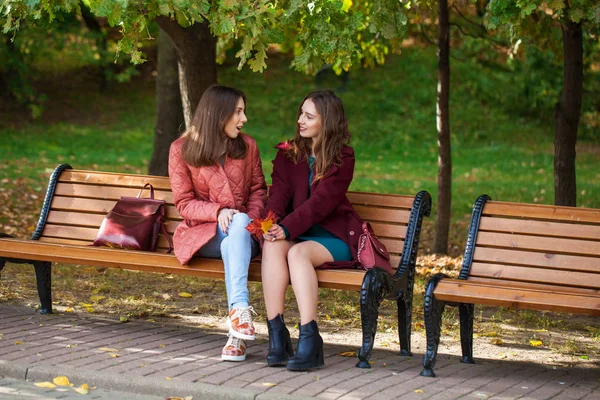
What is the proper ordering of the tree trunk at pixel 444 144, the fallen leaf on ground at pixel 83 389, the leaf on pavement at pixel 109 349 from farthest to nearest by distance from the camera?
the tree trunk at pixel 444 144 < the leaf on pavement at pixel 109 349 < the fallen leaf on ground at pixel 83 389

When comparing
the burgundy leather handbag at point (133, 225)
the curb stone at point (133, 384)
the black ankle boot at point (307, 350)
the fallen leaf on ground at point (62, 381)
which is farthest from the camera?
the burgundy leather handbag at point (133, 225)

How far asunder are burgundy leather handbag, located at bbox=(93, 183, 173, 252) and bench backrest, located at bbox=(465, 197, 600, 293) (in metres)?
2.13

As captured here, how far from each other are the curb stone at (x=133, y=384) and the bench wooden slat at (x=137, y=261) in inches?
39.8

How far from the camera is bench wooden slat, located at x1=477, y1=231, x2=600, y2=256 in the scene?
562 cm

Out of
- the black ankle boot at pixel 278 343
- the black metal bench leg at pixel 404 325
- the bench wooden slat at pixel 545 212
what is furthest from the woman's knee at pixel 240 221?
the bench wooden slat at pixel 545 212

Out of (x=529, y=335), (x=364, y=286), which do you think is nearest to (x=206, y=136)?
(x=364, y=286)

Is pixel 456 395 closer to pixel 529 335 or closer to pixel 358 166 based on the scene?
pixel 529 335

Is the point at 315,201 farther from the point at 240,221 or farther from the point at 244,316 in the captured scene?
the point at 244,316

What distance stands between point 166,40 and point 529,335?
822cm

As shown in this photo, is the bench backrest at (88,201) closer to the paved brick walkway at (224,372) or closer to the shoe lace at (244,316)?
the paved brick walkway at (224,372)

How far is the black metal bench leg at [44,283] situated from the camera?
6691 millimetres

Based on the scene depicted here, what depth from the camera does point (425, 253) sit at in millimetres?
10742

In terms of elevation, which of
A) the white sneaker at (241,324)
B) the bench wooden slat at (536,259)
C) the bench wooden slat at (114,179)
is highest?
the bench wooden slat at (114,179)

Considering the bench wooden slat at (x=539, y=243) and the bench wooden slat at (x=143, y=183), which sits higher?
the bench wooden slat at (x=143, y=183)
